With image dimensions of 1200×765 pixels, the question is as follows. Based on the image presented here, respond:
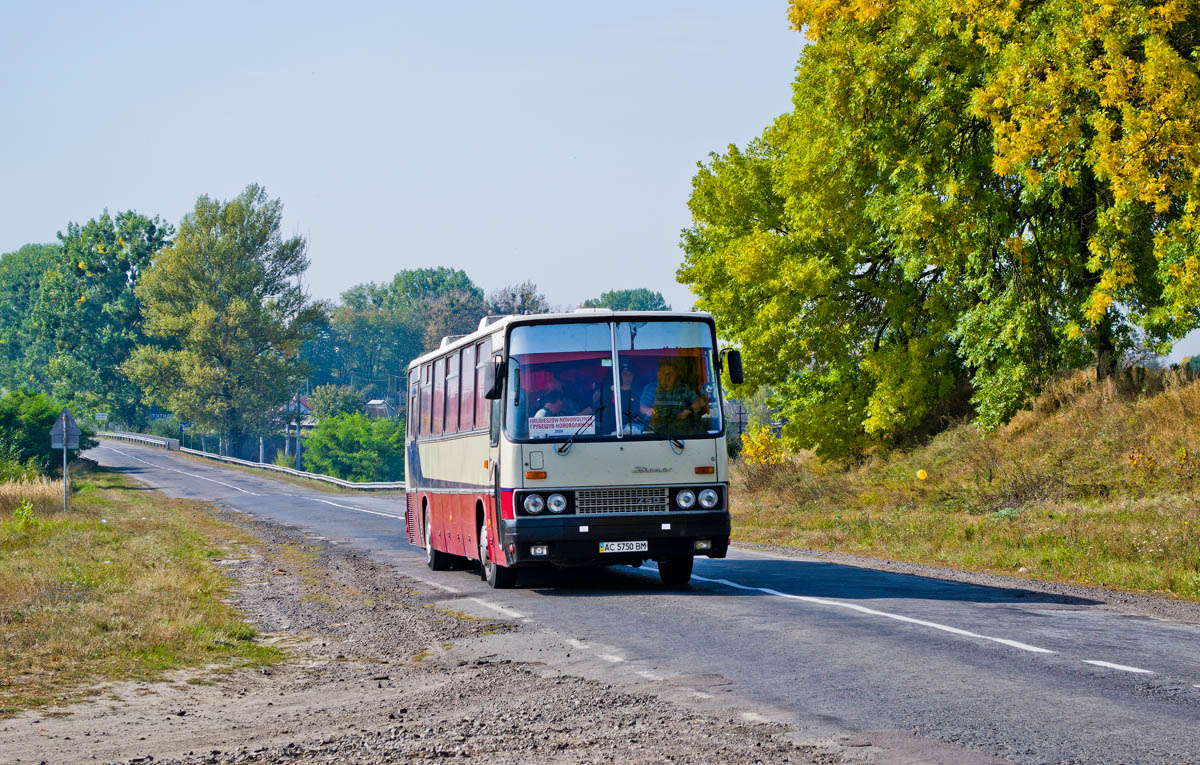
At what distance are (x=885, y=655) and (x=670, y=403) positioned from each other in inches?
217

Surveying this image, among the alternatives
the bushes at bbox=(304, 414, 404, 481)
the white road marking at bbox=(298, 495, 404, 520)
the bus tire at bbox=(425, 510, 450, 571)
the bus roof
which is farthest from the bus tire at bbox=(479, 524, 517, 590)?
the bushes at bbox=(304, 414, 404, 481)

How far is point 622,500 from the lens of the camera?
1452 centimetres

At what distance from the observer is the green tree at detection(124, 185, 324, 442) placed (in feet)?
320

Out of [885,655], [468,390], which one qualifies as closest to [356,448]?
[468,390]

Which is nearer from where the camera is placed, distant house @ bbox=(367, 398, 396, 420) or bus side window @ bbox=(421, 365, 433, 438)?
bus side window @ bbox=(421, 365, 433, 438)

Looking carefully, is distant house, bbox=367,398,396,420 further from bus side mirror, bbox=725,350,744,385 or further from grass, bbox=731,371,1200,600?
bus side mirror, bbox=725,350,744,385

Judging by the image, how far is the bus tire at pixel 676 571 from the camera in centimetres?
1578

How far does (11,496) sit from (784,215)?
22.0m

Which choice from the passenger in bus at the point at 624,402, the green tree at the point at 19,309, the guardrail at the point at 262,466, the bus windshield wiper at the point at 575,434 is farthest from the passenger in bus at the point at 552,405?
the green tree at the point at 19,309

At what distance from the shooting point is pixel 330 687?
9.20 metres

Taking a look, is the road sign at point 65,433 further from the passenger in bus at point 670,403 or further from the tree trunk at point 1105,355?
the tree trunk at point 1105,355

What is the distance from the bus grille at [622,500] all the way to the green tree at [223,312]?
283 ft

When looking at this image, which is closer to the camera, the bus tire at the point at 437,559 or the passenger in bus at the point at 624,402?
the passenger in bus at the point at 624,402

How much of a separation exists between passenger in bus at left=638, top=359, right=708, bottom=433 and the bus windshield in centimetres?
1
